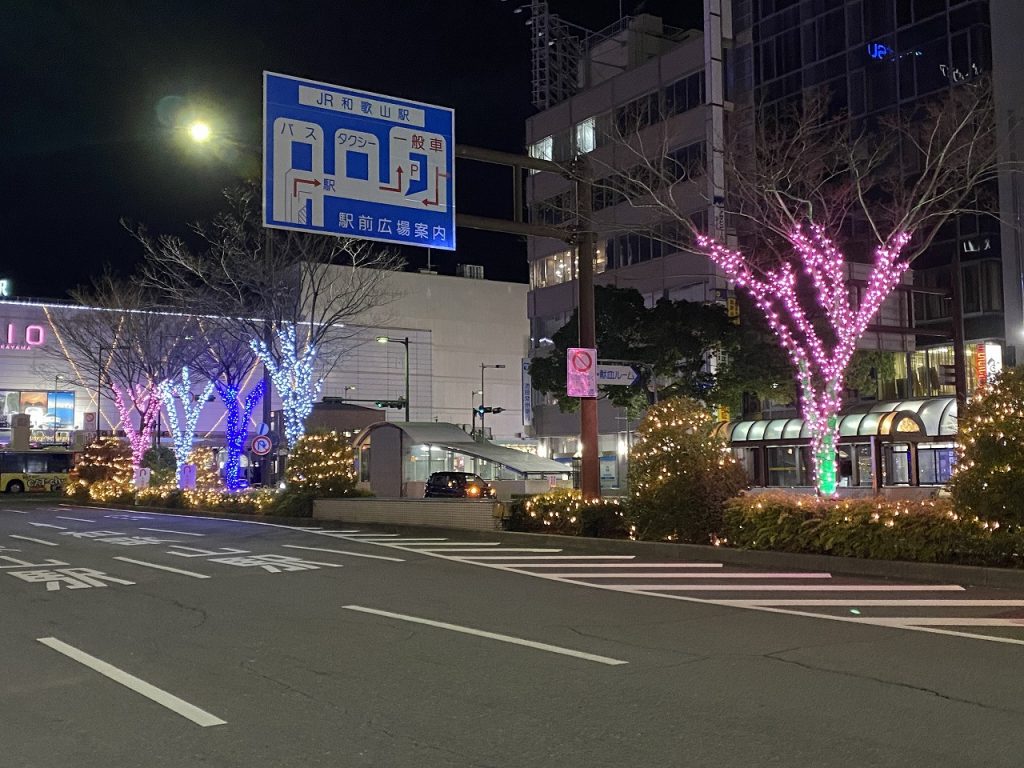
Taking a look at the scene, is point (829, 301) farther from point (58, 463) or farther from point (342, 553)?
point (58, 463)

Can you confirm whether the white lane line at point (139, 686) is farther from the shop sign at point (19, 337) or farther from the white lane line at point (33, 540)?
the shop sign at point (19, 337)

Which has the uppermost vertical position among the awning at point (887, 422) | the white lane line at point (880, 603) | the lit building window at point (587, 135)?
the lit building window at point (587, 135)

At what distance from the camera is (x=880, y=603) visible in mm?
11094

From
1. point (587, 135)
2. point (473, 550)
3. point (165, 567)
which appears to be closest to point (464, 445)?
point (473, 550)

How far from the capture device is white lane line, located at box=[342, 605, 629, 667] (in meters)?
8.12

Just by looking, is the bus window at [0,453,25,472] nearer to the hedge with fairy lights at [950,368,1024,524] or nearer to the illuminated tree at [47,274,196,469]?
the illuminated tree at [47,274,196,469]

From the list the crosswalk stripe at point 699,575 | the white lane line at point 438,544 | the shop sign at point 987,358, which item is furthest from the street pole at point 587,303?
the shop sign at point 987,358

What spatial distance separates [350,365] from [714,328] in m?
56.5

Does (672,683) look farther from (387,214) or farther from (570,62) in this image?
(570,62)

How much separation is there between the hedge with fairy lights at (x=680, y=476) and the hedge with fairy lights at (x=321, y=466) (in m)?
13.1

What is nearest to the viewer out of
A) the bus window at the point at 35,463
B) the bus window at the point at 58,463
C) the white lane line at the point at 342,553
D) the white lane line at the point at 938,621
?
the white lane line at the point at 938,621

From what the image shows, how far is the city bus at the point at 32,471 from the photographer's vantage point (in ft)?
195

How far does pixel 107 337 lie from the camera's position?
146 feet

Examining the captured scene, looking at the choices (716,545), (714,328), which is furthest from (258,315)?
(716,545)
